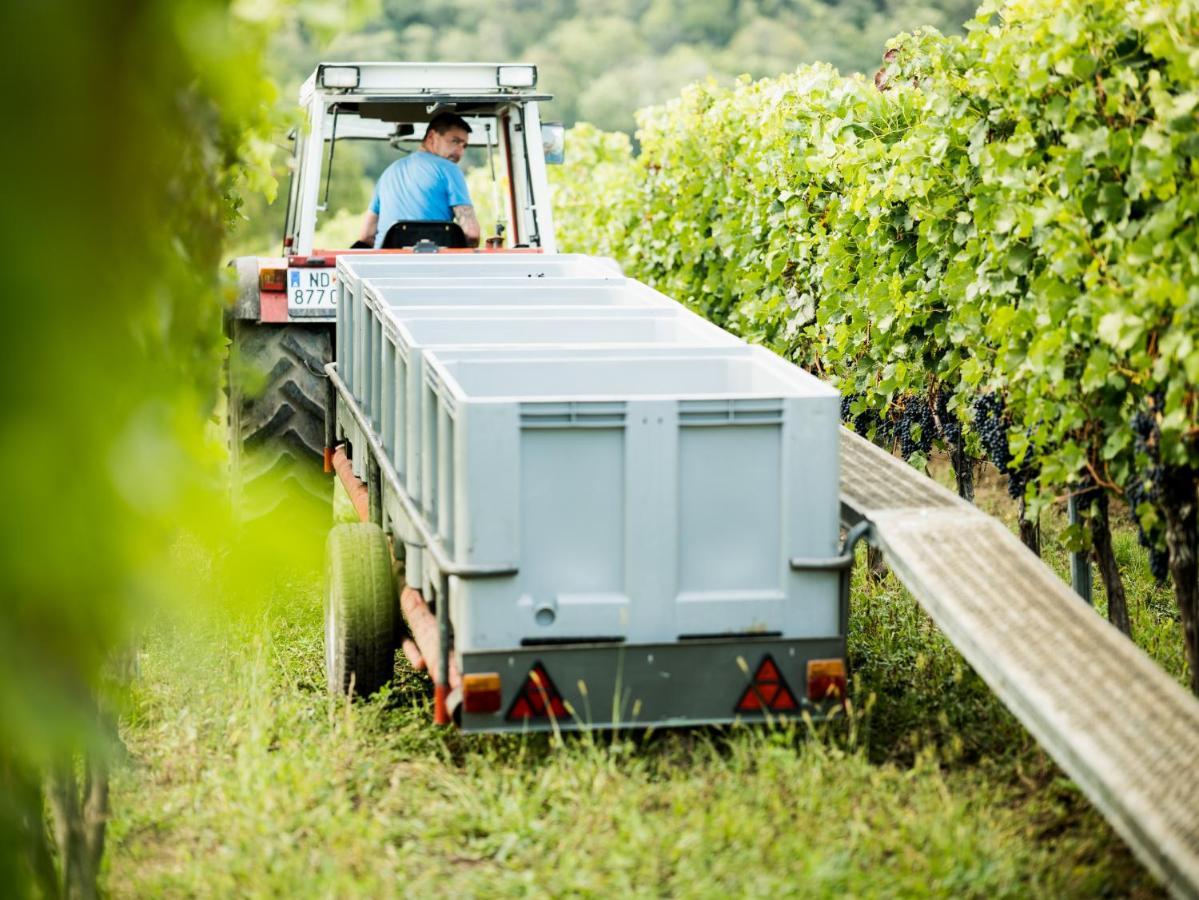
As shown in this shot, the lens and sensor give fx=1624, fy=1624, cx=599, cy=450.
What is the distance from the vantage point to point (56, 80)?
1609 mm

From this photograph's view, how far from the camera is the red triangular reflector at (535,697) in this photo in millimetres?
4449

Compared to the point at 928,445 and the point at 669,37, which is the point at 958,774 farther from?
the point at 669,37

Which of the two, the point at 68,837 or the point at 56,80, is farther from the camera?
the point at 68,837

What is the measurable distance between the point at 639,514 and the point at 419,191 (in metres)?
4.38

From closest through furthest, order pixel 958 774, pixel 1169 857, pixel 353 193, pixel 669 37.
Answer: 1. pixel 1169 857
2. pixel 958 774
3. pixel 353 193
4. pixel 669 37

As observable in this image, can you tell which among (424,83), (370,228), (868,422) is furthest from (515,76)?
(868,422)

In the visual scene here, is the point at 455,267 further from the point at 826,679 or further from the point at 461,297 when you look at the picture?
the point at 826,679

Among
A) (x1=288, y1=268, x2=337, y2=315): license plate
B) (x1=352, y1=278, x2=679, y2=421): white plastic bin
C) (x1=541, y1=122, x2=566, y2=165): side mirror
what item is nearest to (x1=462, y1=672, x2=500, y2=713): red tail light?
(x1=352, y1=278, x2=679, y2=421): white plastic bin

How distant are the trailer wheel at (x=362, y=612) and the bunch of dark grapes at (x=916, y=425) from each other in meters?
2.68

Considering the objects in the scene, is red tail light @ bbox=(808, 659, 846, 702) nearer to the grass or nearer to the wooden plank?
the grass

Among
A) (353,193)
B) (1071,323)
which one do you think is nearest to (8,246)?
(1071,323)

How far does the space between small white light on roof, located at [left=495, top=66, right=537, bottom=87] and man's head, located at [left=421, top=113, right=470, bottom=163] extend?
32cm

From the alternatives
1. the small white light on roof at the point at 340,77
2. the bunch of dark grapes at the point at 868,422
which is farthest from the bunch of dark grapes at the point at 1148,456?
the small white light on roof at the point at 340,77

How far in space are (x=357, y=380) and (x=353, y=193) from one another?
31.1 m
